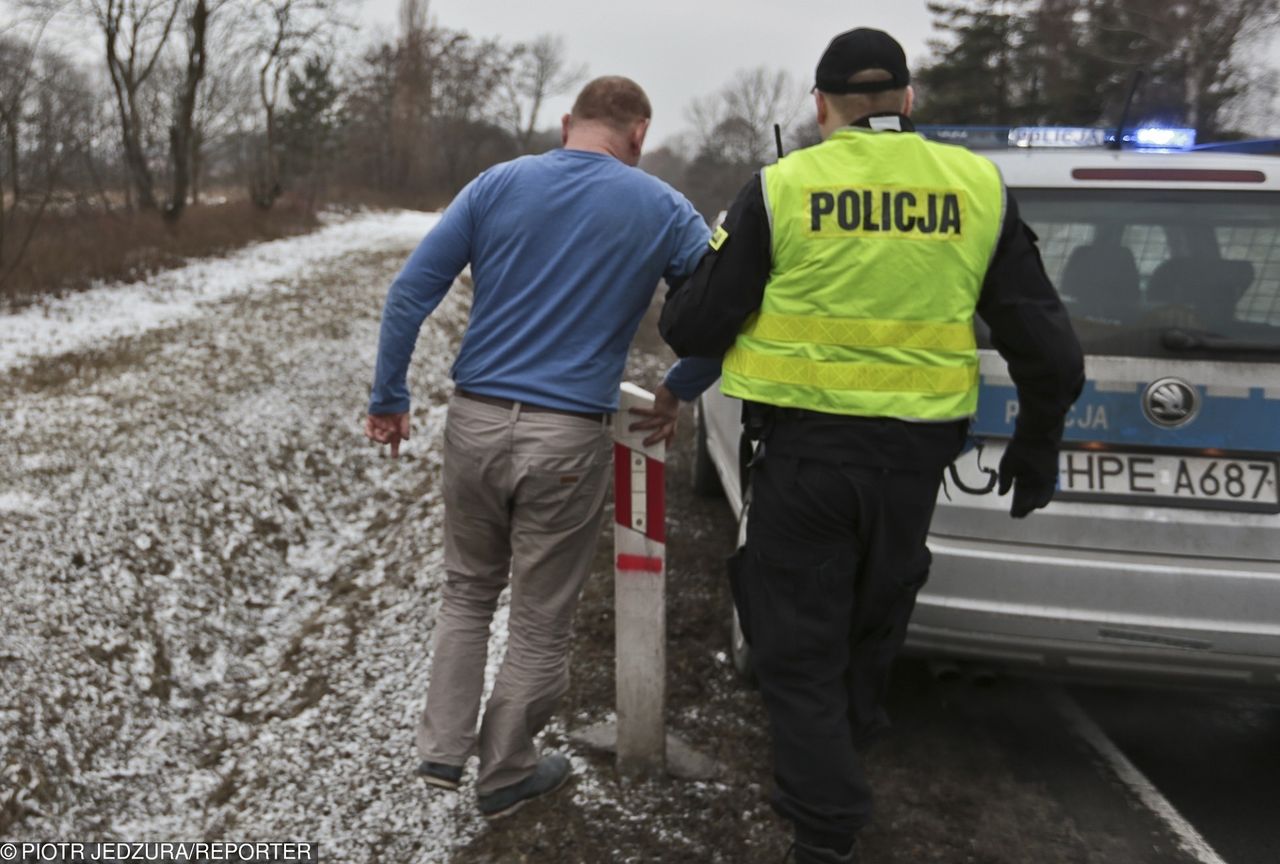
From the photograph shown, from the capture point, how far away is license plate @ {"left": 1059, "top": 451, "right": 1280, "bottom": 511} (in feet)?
10.00

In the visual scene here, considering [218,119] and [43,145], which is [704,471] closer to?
[43,145]

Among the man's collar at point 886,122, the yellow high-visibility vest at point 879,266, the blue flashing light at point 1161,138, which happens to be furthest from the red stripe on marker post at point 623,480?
the blue flashing light at point 1161,138

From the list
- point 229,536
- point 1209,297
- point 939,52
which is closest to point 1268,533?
point 1209,297

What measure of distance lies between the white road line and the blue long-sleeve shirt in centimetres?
196

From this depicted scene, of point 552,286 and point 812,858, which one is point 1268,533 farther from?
point 552,286

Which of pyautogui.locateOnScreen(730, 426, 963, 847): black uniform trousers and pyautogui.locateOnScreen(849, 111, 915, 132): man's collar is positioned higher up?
pyautogui.locateOnScreen(849, 111, 915, 132): man's collar

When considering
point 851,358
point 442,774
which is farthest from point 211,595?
point 851,358

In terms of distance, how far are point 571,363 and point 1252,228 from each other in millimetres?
2074

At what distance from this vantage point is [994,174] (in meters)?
2.54

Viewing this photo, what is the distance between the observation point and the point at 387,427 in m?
3.12

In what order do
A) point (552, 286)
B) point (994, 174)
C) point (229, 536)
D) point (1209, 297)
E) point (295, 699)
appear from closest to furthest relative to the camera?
point (994, 174), point (552, 286), point (1209, 297), point (295, 699), point (229, 536)

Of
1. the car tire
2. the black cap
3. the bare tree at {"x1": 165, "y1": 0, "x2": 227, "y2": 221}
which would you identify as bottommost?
the car tire

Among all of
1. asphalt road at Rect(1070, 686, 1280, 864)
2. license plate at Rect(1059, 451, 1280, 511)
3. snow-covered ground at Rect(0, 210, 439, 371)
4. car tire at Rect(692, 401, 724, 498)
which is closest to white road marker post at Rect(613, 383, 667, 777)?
license plate at Rect(1059, 451, 1280, 511)

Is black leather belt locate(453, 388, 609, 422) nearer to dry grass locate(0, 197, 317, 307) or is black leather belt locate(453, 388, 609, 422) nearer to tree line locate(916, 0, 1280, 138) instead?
dry grass locate(0, 197, 317, 307)
